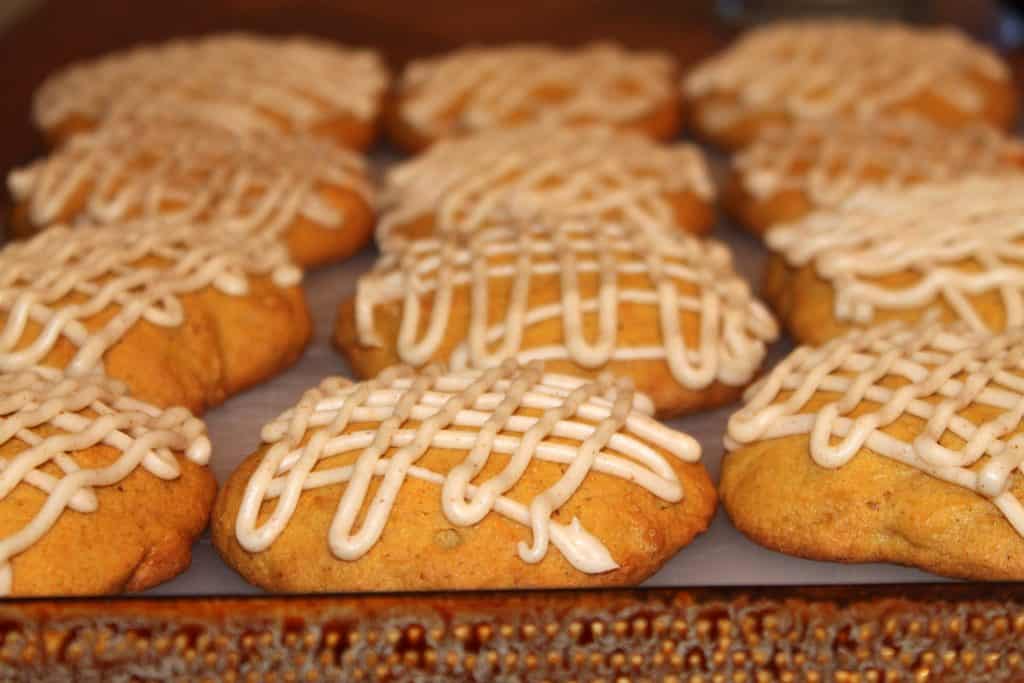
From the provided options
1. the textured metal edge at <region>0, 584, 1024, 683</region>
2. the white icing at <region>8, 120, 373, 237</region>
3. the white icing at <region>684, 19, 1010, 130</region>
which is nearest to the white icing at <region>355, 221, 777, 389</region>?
the white icing at <region>8, 120, 373, 237</region>

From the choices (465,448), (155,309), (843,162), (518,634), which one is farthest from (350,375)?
(843,162)

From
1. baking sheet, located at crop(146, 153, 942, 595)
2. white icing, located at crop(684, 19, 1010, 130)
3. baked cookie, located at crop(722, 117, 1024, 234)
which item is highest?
white icing, located at crop(684, 19, 1010, 130)

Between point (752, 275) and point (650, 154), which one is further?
point (650, 154)

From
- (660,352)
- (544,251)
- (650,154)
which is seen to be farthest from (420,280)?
(650,154)

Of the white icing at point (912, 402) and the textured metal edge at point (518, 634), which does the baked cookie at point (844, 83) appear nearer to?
the white icing at point (912, 402)

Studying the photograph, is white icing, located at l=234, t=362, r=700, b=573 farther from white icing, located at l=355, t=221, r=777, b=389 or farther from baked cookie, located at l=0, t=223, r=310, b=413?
baked cookie, located at l=0, t=223, r=310, b=413

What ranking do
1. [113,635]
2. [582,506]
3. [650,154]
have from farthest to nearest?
[650,154], [582,506], [113,635]

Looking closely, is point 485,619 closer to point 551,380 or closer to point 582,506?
point 582,506
